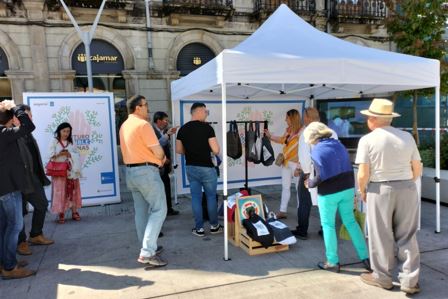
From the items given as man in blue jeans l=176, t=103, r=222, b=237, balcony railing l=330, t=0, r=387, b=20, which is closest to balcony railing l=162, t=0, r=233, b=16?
balcony railing l=330, t=0, r=387, b=20

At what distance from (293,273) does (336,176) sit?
107 centimetres

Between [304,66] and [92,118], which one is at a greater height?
[304,66]

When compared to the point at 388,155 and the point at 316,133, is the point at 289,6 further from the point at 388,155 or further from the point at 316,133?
the point at 388,155

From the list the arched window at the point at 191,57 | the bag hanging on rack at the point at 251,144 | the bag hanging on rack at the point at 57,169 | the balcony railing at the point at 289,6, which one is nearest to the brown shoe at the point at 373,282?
the bag hanging on rack at the point at 251,144

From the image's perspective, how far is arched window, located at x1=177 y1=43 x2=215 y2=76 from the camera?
12.3 metres

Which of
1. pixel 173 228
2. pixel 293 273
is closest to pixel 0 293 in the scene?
pixel 173 228

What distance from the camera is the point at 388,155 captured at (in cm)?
293

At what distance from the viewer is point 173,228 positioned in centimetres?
508

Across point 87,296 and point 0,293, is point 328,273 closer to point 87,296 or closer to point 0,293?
point 87,296

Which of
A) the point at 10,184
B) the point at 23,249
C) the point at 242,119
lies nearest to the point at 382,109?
the point at 10,184

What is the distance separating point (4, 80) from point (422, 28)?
11.3 meters

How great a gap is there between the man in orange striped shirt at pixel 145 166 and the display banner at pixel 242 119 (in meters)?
2.51

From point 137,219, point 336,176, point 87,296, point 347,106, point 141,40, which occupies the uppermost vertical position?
point 141,40

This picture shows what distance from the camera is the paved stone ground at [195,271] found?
10.5 feet
